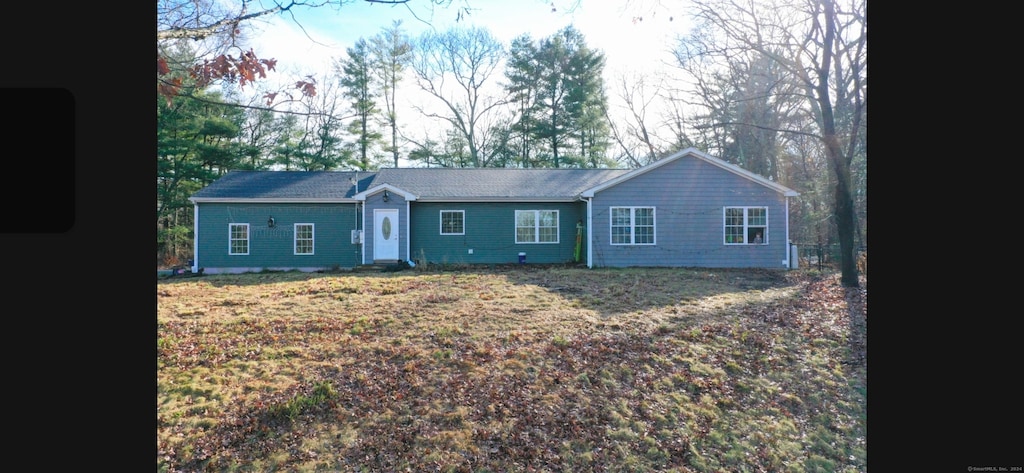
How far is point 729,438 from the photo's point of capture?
4.05 metres

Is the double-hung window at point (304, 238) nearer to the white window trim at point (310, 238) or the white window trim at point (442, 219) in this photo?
the white window trim at point (310, 238)

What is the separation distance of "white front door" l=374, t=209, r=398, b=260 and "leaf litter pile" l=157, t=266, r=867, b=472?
606 centimetres

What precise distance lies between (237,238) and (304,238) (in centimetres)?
204

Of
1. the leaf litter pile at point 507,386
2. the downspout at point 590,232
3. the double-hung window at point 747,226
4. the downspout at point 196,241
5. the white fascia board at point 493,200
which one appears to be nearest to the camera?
the leaf litter pile at point 507,386

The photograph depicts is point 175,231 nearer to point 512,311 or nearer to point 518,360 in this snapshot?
point 512,311

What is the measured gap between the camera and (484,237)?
1459cm

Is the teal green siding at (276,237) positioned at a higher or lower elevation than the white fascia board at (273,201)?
lower

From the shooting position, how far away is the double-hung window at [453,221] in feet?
47.9

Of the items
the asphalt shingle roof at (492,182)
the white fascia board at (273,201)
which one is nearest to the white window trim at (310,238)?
the white fascia board at (273,201)

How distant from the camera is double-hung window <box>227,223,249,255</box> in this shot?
14195mm

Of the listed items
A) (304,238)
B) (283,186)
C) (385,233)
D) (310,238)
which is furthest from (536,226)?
(283,186)

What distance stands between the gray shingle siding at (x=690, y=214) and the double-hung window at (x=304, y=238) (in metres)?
8.80
